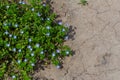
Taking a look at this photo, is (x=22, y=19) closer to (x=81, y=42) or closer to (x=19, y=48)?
(x=19, y=48)

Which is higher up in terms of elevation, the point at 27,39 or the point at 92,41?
the point at 27,39

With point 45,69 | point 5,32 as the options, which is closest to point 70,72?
point 45,69

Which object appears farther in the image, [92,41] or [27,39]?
[92,41]

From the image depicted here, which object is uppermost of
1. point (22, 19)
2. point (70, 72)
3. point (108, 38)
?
point (22, 19)

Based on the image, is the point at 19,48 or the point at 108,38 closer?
the point at 19,48
